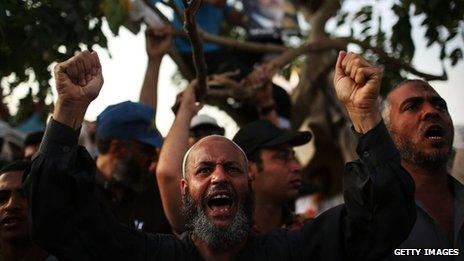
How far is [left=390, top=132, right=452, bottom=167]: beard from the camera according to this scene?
4.78 meters

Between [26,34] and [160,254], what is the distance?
7.15 ft

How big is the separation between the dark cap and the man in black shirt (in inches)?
64.5

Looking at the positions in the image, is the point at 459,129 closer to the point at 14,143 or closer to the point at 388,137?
the point at 388,137

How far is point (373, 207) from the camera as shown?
13.2 feet

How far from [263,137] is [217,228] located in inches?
69.2

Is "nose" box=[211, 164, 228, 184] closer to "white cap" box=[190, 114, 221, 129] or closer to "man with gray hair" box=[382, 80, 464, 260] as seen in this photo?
"man with gray hair" box=[382, 80, 464, 260]

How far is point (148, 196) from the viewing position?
5.98 meters

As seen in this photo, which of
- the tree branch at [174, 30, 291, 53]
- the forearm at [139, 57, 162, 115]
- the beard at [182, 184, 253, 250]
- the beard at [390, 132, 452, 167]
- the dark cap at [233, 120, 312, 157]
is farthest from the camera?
the tree branch at [174, 30, 291, 53]

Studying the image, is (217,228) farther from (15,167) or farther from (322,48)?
(322,48)

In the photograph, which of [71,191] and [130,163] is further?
[130,163]

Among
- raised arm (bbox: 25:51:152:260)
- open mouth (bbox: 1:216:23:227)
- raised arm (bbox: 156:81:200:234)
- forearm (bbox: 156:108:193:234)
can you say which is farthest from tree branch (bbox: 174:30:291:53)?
raised arm (bbox: 25:51:152:260)

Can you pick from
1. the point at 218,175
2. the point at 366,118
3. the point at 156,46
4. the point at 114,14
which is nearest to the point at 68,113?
the point at 218,175

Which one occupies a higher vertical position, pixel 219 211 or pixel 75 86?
pixel 75 86

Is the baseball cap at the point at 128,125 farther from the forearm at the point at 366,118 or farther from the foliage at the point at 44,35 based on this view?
the forearm at the point at 366,118
